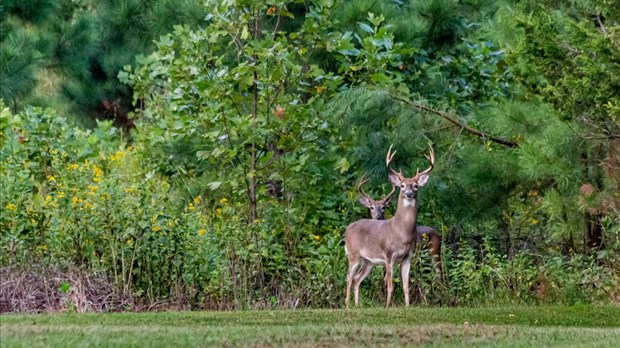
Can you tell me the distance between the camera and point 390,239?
13.5 m

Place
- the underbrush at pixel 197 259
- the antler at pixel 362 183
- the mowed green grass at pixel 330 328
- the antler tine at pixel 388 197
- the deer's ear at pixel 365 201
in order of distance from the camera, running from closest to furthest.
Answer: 1. the mowed green grass at pixel 330 328
2. the underbrush at pixel 197 259
3. the antler at pixel 362 183
4. the deer's ear at pixel 365 201
5. the antler tine at pixel 388 197

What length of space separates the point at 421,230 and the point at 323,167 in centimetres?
123

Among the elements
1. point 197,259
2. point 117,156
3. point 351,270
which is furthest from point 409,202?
point 117,156

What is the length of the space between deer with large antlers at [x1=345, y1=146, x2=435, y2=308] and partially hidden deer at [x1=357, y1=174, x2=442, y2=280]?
274mm

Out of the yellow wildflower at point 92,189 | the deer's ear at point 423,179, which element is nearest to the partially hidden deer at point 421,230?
the deer's ear at point 423,179

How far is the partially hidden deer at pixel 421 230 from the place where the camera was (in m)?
13.8

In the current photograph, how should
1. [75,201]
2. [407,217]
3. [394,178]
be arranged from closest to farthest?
[75,201]
[394,178]
[407,217]

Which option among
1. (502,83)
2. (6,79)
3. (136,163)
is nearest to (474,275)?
(502,83)

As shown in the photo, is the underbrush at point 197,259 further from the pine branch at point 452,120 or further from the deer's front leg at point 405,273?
the pine branch at point 452,120

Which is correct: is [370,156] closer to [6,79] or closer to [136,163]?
[136,163]

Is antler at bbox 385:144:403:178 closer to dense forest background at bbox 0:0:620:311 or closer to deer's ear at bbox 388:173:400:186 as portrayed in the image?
deer's ear at bbox 388:173:400:186

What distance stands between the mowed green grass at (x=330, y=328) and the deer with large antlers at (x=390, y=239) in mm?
1374

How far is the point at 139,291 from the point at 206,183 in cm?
273

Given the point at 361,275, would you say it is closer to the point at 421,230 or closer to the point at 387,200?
the point at 421,230
